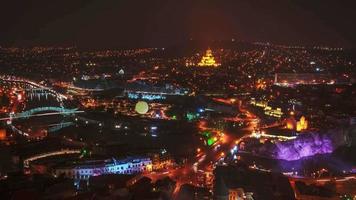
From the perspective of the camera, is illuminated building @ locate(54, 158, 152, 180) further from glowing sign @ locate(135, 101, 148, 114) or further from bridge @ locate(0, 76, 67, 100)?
bridge @ locate(0, 76, 67, 100)

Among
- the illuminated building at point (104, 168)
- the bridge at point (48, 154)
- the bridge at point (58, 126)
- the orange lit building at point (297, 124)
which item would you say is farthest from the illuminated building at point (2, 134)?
the orange lit building at point (297, 124)

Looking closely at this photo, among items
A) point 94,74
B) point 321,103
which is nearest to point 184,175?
point 321,103

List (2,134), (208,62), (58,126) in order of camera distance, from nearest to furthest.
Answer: (2,134), (58,126), (208,62)

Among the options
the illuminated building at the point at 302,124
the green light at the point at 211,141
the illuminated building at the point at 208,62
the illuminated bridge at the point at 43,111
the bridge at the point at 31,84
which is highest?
the illuminated building at the point at 208,62

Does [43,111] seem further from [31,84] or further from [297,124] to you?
[31,84]

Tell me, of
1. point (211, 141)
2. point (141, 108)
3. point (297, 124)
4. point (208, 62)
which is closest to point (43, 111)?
point (141, 108)

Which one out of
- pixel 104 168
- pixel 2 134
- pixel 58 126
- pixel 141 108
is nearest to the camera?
pixel 104 168

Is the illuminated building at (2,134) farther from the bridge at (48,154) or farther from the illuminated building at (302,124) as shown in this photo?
the illuminated building at (302,124)

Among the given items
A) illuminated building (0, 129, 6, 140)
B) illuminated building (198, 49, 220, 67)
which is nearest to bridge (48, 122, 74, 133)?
illuminated building (0, 129, 6, 140)

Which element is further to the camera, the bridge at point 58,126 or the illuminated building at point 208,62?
the illuminated building at point 208,62
